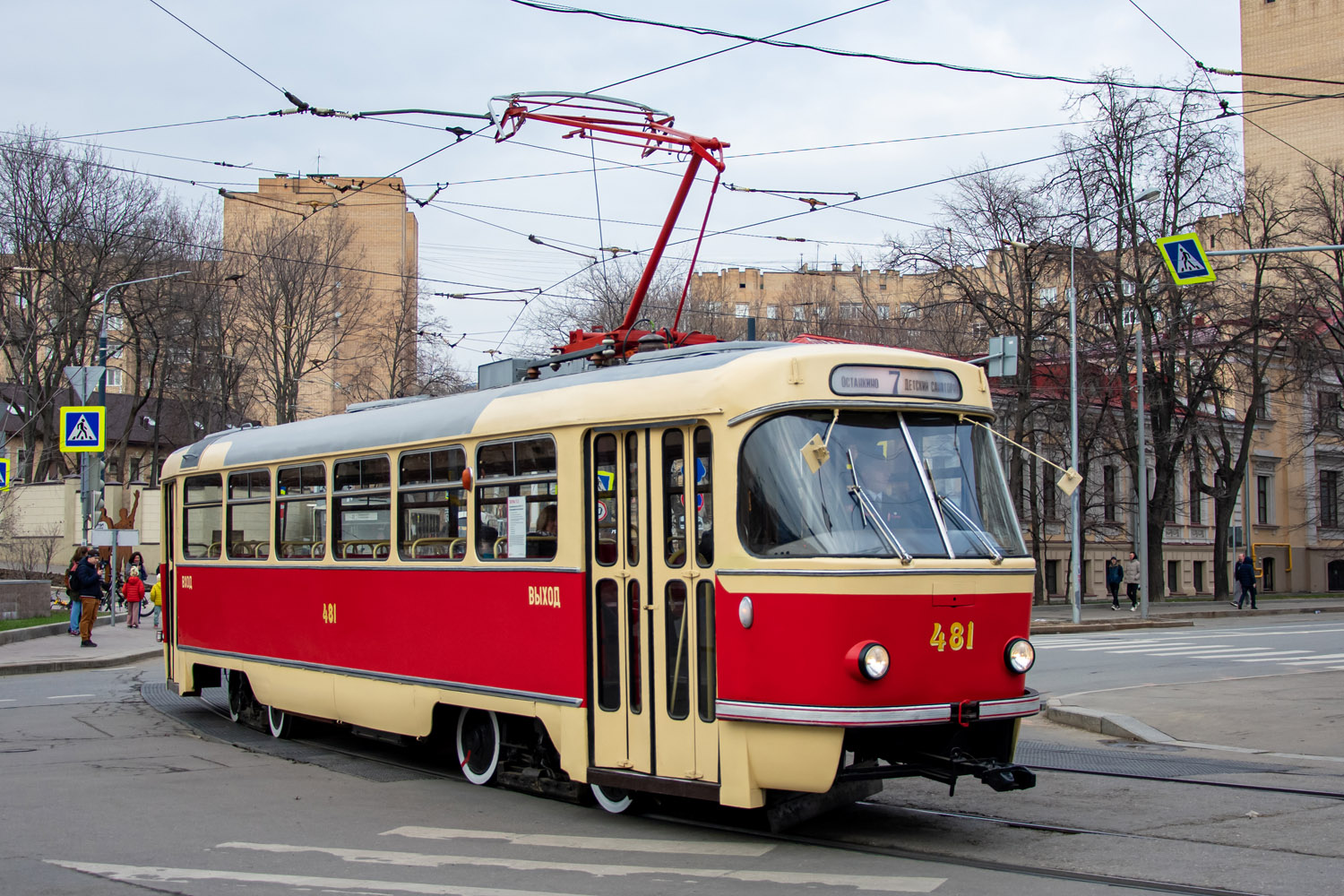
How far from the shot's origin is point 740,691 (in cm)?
776

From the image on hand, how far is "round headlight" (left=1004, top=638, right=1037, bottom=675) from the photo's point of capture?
26.1ft

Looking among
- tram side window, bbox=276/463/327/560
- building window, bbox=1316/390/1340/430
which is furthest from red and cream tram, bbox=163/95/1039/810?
building window, bbox=1316/390/1340/430

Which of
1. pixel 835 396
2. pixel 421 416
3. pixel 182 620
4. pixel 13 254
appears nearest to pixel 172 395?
pixel 13 254

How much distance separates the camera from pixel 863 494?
781 cm

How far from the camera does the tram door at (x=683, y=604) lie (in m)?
8.02

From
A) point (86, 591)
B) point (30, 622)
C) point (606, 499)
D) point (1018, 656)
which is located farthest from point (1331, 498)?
point (606, 499)

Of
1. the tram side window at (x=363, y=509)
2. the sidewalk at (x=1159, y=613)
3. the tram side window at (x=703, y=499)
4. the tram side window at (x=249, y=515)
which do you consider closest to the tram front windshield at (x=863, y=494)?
the tram side window at (x=703, y=499)

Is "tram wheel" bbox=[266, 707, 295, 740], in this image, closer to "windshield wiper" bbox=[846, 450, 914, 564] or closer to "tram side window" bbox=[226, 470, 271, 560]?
"tram side window" bbox=[226, 470, 271, 560]

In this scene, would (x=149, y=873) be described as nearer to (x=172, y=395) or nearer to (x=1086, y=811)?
(x=1086, y=811)

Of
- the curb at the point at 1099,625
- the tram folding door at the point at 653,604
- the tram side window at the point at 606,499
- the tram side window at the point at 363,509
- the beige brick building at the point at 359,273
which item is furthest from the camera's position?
the beige brick building at the point at 359,273

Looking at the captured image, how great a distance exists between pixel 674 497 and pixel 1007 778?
98.8 inches

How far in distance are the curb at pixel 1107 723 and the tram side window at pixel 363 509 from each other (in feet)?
23.3

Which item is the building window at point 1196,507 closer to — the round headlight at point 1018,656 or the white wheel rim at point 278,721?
the white wheel rim at point 278,721

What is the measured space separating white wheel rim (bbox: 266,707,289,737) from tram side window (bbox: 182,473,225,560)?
5.84 ft
